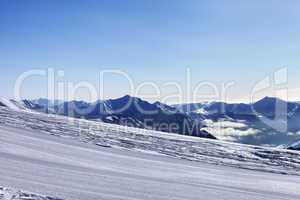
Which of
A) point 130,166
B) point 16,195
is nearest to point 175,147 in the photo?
point 130,166

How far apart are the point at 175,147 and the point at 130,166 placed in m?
3.09

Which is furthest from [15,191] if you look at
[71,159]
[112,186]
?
[71,159]

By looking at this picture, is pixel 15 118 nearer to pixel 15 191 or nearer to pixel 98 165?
pixel 98 165

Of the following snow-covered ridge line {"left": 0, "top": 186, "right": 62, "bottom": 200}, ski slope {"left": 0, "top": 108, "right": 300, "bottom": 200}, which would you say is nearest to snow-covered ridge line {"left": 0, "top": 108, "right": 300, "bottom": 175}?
ski slope {"left": 0, "top": 108, "right": 300, "bottom": 200}

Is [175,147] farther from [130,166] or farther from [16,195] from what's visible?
[16,195]

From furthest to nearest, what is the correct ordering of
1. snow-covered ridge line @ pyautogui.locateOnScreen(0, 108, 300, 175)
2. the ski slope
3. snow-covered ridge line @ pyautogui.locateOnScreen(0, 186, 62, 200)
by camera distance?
snow-covered ridge line @ pyautogui.locateOnScreen(0, 108, 300, 175) < the ski slope < snow-covered ridge line @ pyautogui.locateOnScreen(0, 186, 62, 200)

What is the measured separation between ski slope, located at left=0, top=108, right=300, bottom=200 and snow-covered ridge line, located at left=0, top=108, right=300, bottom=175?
0.02 meters

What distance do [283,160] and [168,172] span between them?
13.0 ft

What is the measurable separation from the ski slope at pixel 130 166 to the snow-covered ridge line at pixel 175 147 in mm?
23

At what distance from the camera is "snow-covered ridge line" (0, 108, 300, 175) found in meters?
9.21

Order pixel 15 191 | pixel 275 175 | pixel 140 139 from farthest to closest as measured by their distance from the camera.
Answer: pixel 140 139 → pixel 275 175 → pixel 15 191

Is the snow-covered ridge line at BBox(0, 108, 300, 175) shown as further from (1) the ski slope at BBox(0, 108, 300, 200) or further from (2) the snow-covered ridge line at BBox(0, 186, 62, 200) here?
(2) the snow-covered ridge line at BBox(0, 186, 62, 200)

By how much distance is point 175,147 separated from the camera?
10.3 m

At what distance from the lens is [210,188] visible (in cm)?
631
